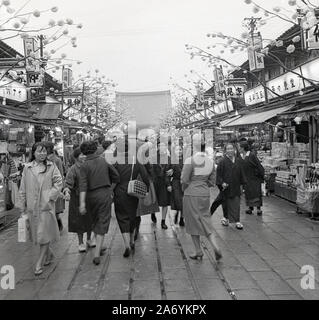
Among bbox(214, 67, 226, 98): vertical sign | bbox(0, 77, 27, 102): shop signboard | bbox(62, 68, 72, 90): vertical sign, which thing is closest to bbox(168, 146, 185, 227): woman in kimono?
bbox(0, 77, 27, 102): shop signboard

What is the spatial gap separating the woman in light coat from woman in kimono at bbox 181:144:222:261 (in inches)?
78.8

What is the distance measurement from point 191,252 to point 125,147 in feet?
6.96

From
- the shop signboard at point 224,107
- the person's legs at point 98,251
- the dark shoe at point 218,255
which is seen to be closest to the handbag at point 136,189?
the person's legs at point 98,251

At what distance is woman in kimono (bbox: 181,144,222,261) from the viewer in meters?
5.95

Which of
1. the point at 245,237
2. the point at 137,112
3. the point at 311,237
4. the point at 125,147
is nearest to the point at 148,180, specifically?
the point at 125,147

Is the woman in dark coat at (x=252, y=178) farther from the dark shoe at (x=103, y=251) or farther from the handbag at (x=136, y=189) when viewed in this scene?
the dark shoe at (x=103, y=251)

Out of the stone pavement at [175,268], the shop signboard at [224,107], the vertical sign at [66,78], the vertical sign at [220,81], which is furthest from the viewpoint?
the shop signboard at [224,107]

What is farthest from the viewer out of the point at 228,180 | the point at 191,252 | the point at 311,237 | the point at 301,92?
the point at 301,92

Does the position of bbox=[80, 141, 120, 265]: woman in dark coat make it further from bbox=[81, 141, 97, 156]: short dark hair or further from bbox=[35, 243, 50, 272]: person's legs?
bbox=[35, 243, 50, 272]: person's legs

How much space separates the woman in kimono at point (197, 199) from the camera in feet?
19.5

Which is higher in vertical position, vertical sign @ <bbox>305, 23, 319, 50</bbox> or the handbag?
vertical sign @ <bbox>305, 23, 319, 50</bbox>

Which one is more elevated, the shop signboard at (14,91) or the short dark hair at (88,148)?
the shop signboard at (14,91)

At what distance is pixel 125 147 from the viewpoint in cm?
657
